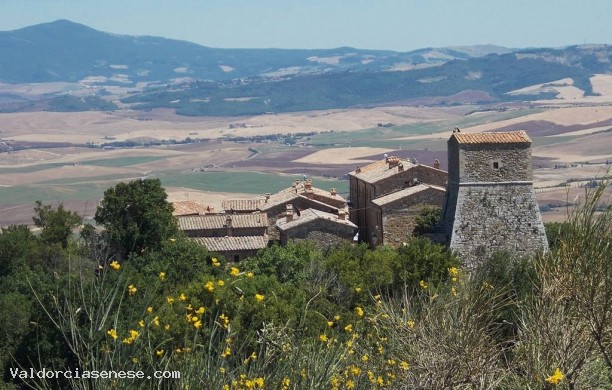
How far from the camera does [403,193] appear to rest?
47.1 meters

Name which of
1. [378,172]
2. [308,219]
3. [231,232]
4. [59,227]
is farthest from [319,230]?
[59,227]

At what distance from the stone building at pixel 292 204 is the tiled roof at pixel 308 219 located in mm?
780

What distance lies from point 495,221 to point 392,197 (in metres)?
7.49

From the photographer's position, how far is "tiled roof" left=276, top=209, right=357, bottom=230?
155ft

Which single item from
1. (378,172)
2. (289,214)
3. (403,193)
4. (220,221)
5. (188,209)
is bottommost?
(188,209)

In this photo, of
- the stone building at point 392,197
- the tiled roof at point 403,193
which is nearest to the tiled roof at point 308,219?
the stone building at point 392,197

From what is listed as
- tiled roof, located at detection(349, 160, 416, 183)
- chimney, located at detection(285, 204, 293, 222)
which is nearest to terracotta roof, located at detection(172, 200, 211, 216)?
chimney, located at detection(285, 204, 293, 222)

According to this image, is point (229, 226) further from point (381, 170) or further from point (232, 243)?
point (381, 170)

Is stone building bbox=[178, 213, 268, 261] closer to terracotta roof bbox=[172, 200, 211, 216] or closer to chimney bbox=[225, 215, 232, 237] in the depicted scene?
chimney bbox=[225, 215, 232, 237]

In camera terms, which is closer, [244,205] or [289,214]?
[289,214]

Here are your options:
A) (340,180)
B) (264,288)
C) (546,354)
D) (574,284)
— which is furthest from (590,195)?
(340,180)

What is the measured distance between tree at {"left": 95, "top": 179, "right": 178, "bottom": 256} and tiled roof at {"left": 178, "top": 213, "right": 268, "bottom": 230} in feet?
11.3

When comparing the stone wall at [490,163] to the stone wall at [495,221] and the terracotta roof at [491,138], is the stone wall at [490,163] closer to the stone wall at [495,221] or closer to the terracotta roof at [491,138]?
the terracotta roof at [491,138]

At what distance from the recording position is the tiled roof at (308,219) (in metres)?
47.1
